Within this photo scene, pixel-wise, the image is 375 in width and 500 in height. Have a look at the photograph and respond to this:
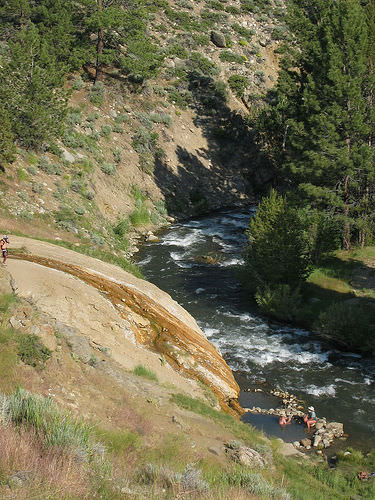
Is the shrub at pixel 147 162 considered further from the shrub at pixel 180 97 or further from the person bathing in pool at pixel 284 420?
the person bathing in pool at pixel 284 420

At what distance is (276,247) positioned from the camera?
1021 inches

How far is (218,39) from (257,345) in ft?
166

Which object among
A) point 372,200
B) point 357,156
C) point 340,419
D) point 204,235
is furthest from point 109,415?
point 204,235

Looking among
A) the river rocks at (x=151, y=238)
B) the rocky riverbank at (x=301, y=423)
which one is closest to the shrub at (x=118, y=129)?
the river rocks at (x=151, y=238)

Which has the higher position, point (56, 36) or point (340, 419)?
point (56, 36)

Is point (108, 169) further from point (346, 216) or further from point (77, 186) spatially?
point (346, 216)

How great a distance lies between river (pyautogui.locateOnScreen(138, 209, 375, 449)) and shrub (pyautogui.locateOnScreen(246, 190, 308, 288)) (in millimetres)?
1858

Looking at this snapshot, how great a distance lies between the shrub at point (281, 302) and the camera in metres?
24.7

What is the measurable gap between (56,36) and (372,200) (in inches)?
1178

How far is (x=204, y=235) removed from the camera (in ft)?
127

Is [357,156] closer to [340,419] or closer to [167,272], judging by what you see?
[167,272]

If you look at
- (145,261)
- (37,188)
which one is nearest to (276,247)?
(145,261)

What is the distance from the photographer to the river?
60.2ft

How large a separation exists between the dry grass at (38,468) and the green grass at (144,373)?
6.98 meters
